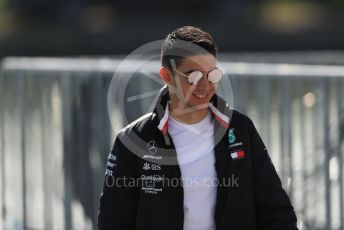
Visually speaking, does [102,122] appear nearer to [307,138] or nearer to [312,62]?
[307,138]

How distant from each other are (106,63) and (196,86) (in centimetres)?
302

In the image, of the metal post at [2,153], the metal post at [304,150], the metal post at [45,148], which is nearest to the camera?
the metal post at [304,150]

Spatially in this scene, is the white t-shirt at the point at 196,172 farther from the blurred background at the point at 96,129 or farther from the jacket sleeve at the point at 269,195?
the blurred background at the point at 96,129

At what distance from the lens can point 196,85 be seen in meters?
3.88

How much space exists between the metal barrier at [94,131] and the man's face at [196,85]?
2.07m

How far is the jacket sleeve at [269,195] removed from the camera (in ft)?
13.0

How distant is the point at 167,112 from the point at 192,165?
234mm

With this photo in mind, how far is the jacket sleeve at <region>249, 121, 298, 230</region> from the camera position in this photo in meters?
3.96

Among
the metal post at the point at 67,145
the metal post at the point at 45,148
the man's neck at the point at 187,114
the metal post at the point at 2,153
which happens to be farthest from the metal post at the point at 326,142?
the metal post at the point at 2,153

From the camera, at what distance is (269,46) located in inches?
1019

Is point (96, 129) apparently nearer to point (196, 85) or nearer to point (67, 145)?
point (67, 145)

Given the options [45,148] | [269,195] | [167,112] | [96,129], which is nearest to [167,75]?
[167,112]

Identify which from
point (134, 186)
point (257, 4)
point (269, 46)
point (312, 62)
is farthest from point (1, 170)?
point (257, 4)

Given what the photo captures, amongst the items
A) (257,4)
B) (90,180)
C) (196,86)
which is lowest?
(90,180)
